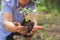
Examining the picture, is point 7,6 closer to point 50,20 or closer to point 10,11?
point 10,11

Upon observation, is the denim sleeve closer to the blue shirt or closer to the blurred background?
the blue shirt

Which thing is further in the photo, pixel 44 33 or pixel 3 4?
pixel 44 33

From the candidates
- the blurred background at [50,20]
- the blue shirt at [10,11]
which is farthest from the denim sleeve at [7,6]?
the blurred background at [50,20]

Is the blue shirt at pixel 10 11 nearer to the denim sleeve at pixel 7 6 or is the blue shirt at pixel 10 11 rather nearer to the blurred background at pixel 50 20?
the denim sleeve at pixel 7 6

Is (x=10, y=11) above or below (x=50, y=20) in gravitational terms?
above

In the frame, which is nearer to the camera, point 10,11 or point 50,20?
point 10,11

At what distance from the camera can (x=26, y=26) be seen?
98 cm

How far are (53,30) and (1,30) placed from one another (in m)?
0.44

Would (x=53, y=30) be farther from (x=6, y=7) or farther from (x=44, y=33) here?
(x=6, y=7)

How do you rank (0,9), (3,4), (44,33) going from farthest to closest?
(44,33) < (0,9) < (3,4)

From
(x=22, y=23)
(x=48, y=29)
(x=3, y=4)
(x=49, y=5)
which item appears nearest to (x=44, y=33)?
(x=48, y=29)

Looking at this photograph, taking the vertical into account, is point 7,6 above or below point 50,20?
above

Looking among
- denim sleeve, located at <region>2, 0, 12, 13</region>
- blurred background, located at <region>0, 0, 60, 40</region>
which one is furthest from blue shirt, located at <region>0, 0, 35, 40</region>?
blurred background, located at <region>0, 0, 60, 40</region>

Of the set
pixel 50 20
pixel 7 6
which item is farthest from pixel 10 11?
pixel 50 20
